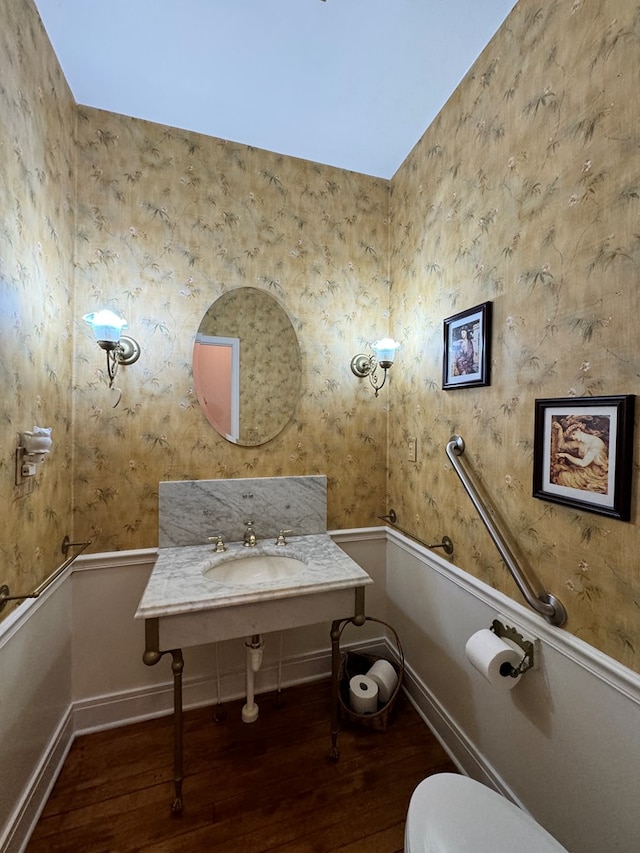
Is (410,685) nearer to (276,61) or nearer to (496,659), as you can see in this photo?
(496,659)

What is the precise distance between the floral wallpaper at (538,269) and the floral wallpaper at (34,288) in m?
1.56

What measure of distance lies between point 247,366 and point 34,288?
87cm

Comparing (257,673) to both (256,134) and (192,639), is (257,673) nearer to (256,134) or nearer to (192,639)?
(192,639)

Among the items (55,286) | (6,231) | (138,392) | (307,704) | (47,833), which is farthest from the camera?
(307,704)

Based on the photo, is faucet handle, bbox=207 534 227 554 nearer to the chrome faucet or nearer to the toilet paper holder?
the chrome faucet

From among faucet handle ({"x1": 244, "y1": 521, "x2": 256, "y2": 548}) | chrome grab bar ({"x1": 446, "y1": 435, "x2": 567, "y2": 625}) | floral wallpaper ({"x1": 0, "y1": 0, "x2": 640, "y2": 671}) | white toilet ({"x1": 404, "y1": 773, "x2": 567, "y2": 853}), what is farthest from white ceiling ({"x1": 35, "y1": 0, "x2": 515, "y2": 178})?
white toilet ({"x1": 404, "y1": 773, "x2": 567, "y2": 853})

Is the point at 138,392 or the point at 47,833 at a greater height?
the point at 138,392

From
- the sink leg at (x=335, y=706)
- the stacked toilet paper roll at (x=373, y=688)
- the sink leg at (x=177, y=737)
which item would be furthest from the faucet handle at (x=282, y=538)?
the stacked toilet paper roll at (x=373, y=688)

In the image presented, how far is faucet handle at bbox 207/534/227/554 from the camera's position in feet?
5.36

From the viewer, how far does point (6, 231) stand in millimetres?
1056

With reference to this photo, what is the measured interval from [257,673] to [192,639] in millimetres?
829

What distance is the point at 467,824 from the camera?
0.84 meters

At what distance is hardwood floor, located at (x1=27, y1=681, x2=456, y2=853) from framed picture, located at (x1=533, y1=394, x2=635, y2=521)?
1289 mm

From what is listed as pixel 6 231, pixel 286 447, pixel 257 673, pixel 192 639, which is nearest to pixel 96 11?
pixel 6 231
